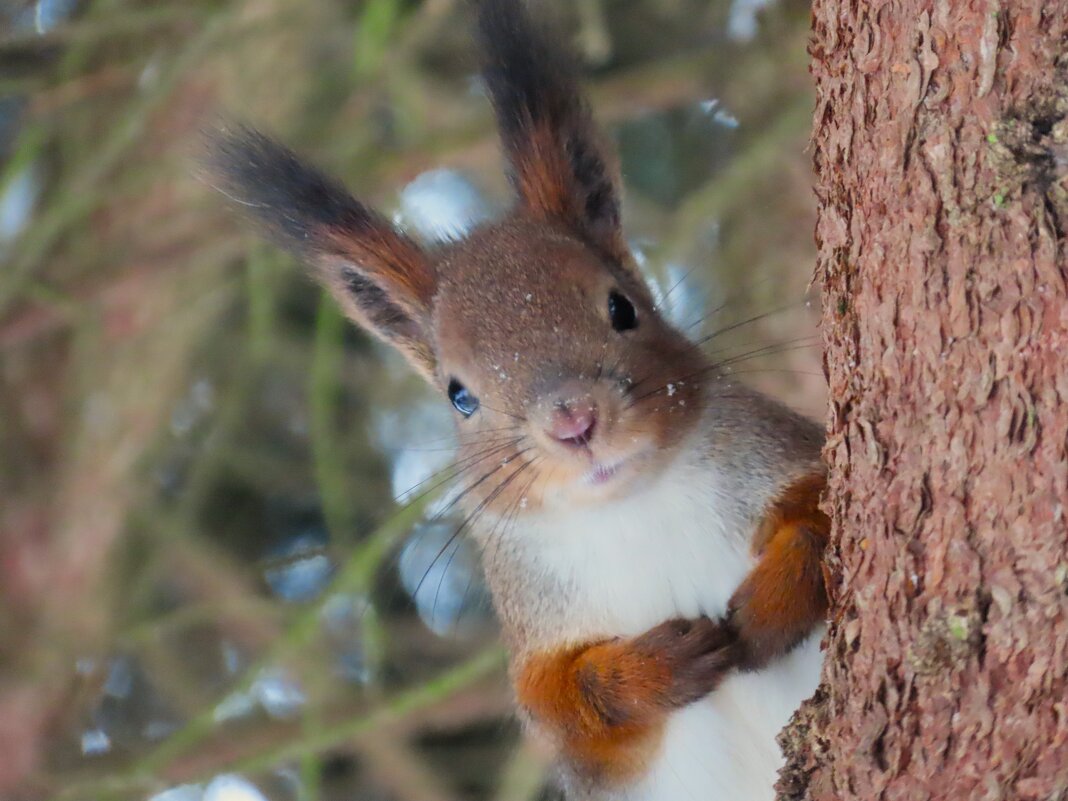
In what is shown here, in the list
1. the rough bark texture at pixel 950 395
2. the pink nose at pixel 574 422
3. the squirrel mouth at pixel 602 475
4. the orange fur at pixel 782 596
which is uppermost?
the pink nose at pixel 574 422

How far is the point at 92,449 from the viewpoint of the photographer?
329 cm

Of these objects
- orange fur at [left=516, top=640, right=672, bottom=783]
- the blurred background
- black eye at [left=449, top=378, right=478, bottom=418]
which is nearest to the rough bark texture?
orange fur at [left=516, top=640, right=672, bottom=783]

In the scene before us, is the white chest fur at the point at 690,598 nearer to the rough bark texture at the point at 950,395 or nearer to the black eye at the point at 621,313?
the black eye at the point at 621,313

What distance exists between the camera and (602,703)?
173 centimetres

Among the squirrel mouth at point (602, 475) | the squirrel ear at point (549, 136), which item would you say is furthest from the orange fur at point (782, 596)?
the squirrel ear at point (549, 136)

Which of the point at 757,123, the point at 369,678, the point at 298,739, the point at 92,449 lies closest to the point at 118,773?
the point at 298,739

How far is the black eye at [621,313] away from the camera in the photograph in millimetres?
1932

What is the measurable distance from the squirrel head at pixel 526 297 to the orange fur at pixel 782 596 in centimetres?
22

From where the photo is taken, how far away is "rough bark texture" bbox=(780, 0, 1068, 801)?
1061 millimetres

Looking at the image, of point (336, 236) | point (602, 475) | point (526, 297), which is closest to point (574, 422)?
point (602, 475)

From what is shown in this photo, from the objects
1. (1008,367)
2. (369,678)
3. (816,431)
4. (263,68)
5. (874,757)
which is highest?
(263,68)

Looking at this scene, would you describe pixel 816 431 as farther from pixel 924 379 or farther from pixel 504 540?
pixel 924 379

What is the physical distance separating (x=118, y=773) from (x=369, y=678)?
A: 22.4 inches

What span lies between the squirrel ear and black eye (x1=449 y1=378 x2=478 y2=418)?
332 mm
